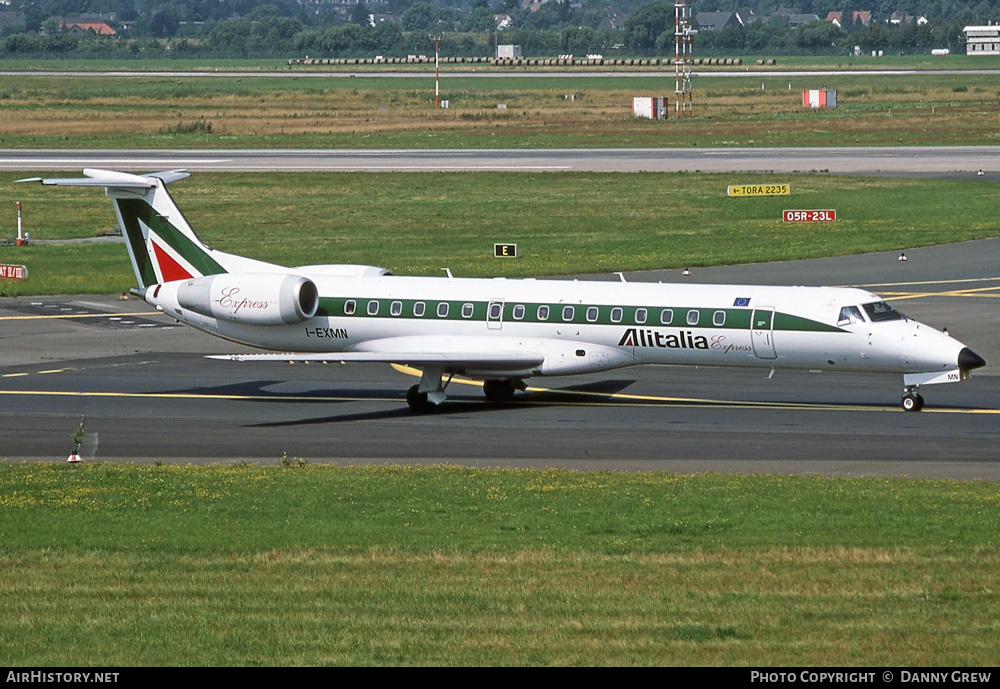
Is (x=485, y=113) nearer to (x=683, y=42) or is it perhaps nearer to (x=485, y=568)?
(x=683, y=42)

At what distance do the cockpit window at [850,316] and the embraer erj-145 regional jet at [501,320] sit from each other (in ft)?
0.09

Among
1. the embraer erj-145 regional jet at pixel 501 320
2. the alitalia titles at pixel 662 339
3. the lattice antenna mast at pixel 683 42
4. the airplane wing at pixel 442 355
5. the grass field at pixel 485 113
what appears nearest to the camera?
the embraer erj-145 regional jet at pixel 501 320

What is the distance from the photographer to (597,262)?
54406 mm

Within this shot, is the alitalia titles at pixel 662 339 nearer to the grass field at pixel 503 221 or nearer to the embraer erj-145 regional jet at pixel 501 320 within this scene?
the embraer erj-145 regional jet at pixel 501 320

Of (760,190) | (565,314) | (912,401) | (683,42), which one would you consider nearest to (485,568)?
(565,314)

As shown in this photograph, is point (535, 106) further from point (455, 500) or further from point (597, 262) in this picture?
point (455, 500)

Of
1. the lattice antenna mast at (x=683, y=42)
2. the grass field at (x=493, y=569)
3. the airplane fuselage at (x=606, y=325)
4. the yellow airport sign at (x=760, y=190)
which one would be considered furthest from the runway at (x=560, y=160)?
the grass field at (x=493, y=569)

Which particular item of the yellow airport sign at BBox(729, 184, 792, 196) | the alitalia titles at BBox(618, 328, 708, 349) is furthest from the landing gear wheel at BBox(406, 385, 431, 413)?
the yellow airport sign at BBox(729, 184, 792, 196)

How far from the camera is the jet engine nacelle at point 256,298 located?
3409 centimetres

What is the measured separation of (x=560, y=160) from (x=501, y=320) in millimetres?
58731

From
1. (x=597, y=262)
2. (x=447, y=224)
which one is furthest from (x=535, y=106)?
(x=597, y=262)

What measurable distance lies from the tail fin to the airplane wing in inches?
149

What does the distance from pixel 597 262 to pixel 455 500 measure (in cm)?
3298

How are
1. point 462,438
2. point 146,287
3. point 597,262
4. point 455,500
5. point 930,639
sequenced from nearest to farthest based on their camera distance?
point 930,639
point 455,500
point 462,438
point 146,287
point 597,262
